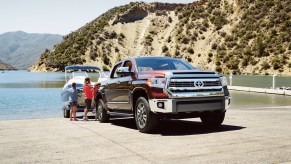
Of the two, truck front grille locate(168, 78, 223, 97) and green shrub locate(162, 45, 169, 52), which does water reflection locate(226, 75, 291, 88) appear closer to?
truck front grille locate(168, 78, 223, 97)

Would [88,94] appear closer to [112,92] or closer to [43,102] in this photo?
[112,92]

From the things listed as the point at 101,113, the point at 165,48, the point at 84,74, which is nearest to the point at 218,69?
the point at 165,48

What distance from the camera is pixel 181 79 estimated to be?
10.2 m

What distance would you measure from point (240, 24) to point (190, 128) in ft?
273

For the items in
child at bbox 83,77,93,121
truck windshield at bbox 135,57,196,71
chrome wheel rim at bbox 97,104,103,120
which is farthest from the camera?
child at bbox 83,77,93,121

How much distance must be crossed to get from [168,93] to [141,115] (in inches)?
45.6

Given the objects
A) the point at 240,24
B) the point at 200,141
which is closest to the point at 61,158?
the point at 200,141

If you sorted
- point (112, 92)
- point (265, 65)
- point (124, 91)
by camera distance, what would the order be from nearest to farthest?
point (124, 91), point (112, 92), point (265, 65)

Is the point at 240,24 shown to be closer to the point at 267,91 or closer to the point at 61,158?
the point at 267,91

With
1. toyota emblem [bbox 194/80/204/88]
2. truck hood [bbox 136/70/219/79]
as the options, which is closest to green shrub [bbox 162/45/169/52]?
truck hood [bbox 136/70/219/79]

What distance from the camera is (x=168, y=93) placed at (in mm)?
10070

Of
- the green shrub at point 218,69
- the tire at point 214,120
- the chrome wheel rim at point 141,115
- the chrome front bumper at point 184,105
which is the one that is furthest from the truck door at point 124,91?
the green shrub at point 218,69

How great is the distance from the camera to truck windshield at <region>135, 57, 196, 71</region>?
11664 mm

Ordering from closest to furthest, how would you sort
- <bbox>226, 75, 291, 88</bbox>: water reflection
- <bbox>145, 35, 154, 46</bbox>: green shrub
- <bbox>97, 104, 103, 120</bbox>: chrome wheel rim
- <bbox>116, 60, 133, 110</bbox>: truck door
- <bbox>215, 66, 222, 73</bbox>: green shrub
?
<bbox>116, 60, 133, 110</bbox>: truck door < <bbox>97, 104, 103, 120</bbox>: chrome wheel rim < <bbox>226, 75, 291, 88</bbox>: water reflection < <bbox>215, 66, 222, 73</bbox>: green shrub < <bbox>145, 35, 154, 46</bbox>: green shrub
